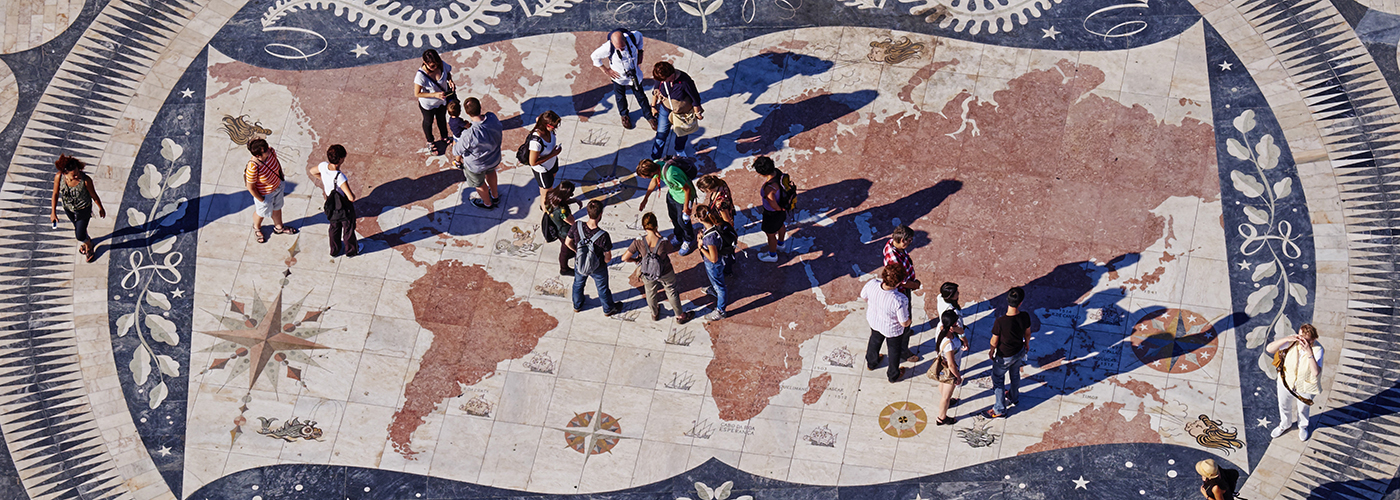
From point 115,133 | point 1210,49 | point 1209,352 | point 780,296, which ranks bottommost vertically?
point 1209,352

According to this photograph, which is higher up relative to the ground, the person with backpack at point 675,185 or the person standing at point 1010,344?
the person with backpack at point 675,185

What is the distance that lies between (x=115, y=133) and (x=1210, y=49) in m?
19.2

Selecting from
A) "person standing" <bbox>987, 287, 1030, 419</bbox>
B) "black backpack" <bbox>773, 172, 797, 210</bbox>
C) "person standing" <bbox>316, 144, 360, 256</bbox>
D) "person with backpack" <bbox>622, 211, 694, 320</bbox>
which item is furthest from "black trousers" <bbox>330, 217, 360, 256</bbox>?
"person standing" <bbox>987, 287, 1030, 419</bbox>

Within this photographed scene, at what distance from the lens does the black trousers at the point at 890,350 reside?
→ 50.8 ft

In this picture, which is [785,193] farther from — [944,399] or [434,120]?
[434,120]

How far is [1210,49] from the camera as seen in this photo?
746 inches

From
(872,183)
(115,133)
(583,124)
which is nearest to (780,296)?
(872,183)

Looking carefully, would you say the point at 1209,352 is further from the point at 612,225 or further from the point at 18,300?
the point at 18,300

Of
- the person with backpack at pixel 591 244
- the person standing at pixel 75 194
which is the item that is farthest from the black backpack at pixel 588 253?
the person standing at pixel 75 194

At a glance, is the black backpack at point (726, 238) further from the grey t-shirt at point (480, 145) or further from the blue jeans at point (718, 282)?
the grey t-shirt at point (480, 145)

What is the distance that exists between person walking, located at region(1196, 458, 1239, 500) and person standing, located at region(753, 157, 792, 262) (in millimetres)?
Result: 6734

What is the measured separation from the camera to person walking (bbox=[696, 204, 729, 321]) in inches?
611

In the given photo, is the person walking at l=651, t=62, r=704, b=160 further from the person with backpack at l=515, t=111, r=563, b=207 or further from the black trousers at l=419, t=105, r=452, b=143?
the black trousers at l=419, t=105, r=452, b=143

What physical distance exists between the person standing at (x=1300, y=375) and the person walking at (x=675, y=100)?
29.9 ft
